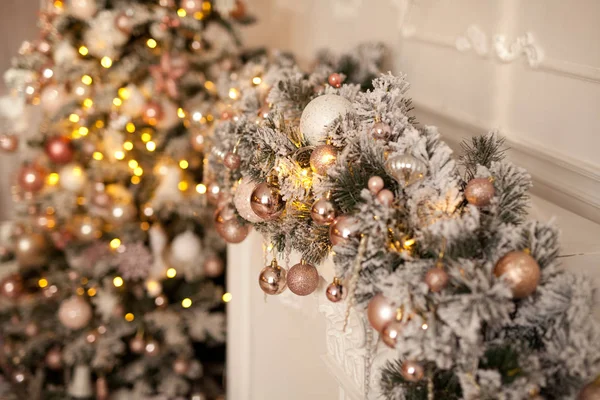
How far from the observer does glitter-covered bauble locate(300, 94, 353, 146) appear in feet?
3.01

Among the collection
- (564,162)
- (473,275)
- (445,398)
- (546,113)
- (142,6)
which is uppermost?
(142,6)

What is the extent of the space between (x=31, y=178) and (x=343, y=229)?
4.90ft

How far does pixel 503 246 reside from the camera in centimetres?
70

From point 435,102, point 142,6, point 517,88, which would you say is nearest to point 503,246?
point 517,88

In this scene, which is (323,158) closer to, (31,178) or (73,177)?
(73,177)

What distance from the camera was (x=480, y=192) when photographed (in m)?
0.77

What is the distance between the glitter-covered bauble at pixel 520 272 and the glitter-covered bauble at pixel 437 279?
70 millimetres

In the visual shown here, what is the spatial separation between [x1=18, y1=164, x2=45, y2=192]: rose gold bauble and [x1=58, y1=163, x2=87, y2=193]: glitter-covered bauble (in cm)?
7

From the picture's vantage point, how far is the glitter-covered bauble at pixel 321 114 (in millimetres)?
917

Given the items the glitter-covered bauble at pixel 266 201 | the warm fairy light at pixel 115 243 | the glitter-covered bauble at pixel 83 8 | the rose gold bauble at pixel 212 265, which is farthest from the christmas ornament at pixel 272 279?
the glitter-covered bauble at pixel 83 8

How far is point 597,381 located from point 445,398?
0.18m

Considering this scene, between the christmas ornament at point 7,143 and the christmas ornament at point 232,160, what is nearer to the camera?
the christmas ornament at point 232,160

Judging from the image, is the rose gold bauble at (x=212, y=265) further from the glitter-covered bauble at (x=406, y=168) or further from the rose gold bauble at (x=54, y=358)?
the glitter-covered bauble at (x=406, y=168)

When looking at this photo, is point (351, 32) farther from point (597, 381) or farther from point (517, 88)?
point (597, 381)
